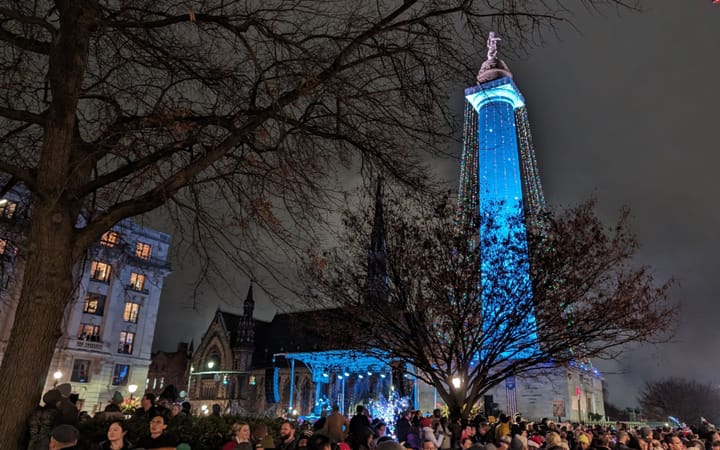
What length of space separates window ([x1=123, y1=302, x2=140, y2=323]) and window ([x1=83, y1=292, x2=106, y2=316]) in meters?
2.35

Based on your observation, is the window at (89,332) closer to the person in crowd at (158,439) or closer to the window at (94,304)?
the window at (94,304)

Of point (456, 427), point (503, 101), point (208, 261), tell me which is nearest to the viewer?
point (208, 261)

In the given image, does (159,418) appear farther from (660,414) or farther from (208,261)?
(660,414)

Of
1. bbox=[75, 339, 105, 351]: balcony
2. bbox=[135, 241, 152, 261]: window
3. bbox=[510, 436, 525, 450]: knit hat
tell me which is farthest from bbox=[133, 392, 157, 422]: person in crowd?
bbox=[135, 241, 152, 261]: window

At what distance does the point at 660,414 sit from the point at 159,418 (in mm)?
104693

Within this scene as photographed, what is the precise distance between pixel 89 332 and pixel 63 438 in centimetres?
4458

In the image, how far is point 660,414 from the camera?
290 ft

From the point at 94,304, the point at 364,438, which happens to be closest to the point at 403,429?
the point at 364,438

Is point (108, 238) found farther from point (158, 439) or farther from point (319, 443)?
point (319, 443)

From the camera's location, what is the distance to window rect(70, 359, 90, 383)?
41784mm

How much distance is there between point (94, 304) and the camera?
45000 mm

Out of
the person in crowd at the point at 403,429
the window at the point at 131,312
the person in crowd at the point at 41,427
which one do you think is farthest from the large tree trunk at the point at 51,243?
the window at the point at 131,312

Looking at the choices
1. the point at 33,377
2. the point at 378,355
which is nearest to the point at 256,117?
the point at 33,377

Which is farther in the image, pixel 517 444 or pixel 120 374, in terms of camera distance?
pixel 120 374
